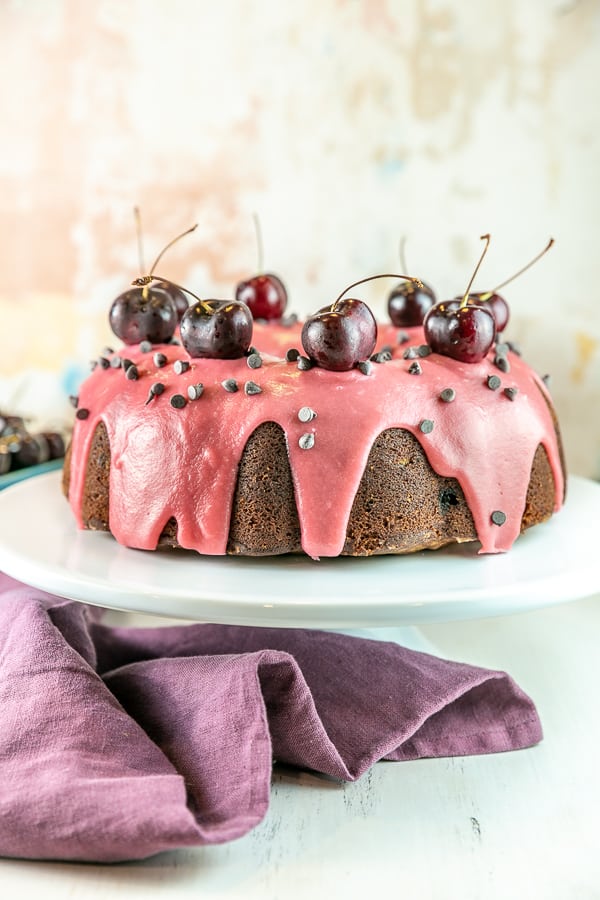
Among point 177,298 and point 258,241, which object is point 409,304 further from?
point 258,241

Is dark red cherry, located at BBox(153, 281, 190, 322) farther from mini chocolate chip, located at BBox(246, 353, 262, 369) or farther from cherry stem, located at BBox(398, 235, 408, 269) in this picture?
cherry stem, located at BBox(398, 235, 408, 269)

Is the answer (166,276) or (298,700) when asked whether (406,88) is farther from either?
(298,700)

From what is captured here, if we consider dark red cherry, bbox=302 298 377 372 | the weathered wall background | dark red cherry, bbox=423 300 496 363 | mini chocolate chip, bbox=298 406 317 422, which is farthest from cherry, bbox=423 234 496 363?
the weathered wall background

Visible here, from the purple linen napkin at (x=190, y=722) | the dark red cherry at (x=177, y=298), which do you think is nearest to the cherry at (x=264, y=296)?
the dark red cherry at (x=177, y=298)

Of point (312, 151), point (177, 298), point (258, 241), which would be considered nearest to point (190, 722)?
point (177, 298)

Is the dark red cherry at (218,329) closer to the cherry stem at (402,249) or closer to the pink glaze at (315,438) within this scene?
the pink glaze at (315,438)

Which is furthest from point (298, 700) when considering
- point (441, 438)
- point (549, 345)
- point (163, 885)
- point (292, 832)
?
point (549, 345)
